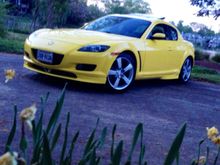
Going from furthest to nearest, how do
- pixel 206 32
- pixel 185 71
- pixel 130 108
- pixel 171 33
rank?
pixel 206 32 < pixel 185 71 < pixel 171 33 < pixel 130 108

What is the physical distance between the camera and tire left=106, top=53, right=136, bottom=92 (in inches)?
266

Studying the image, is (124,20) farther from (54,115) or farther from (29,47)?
(54,115)

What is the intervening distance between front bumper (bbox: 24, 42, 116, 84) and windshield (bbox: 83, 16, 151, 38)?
3.74 ft

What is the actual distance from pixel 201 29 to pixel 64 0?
63.2ft

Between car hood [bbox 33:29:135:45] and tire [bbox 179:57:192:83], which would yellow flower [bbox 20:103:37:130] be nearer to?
car hood [bbox 33:29:135:45]

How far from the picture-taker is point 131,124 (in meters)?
4.87

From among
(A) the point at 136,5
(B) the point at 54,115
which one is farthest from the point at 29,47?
(A) the point at 136,5

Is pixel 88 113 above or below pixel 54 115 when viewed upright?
below

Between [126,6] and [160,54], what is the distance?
43233 millimetres

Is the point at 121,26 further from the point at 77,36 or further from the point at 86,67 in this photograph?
the point at 86,67

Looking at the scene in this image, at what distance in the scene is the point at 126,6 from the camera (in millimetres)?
50531

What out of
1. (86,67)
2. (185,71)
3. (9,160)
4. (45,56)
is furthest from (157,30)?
(9,160)

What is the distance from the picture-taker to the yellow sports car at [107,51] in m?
6.45

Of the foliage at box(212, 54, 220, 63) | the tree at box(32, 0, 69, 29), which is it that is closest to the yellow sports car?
the tree at box(32, 0, 69, 29)
